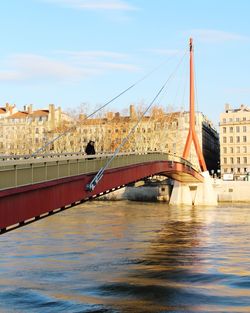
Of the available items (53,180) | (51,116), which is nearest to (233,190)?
(53,180)

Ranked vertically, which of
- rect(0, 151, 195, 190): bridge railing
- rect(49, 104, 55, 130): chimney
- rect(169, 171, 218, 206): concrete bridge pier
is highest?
rect(49, 104, 55, 130): chimney

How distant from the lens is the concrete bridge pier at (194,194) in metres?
79.6

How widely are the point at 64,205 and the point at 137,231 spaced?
18750 mm

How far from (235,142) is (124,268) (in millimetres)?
107271

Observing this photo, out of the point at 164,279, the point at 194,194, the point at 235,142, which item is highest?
the point at 235,142

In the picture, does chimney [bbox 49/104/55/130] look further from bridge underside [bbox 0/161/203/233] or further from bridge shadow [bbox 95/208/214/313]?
bridge underside [bbox 0/161/203/233]

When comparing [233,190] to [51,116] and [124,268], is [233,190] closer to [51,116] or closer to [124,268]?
[124,268]

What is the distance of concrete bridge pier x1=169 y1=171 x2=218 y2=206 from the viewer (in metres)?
79.6

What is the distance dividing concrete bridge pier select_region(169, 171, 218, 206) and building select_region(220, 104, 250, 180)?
171 ft

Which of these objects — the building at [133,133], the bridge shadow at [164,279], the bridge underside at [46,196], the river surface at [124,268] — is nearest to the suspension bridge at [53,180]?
the bridge underside at [46,196]

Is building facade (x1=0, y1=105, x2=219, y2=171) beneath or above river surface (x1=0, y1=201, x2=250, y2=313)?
above

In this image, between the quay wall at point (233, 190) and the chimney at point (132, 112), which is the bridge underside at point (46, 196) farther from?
the chimney at point (132, 112)

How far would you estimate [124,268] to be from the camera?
27734 millimetres

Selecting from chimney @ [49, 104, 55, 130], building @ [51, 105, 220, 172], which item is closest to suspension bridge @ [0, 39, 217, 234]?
building @ [51, 105, 220, 172]
